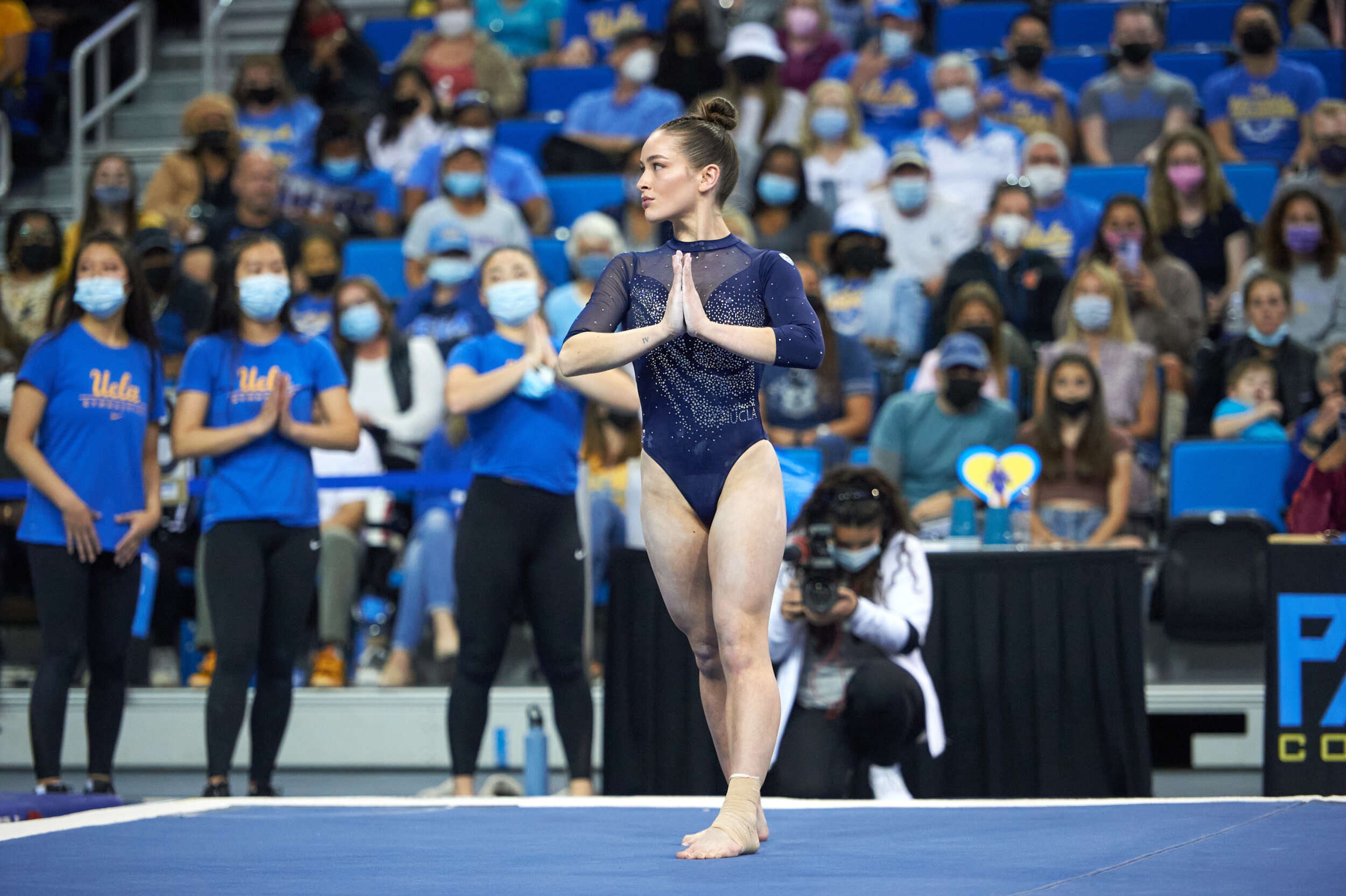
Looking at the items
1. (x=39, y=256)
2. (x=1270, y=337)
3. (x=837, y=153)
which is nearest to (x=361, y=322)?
(x=39, y=256)

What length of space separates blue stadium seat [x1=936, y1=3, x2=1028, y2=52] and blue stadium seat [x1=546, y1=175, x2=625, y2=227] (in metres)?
2.53

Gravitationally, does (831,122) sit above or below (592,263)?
above

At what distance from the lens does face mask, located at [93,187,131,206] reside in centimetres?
811

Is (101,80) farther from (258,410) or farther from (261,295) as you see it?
(258,410)

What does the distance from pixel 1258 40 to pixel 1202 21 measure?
4.51 feet

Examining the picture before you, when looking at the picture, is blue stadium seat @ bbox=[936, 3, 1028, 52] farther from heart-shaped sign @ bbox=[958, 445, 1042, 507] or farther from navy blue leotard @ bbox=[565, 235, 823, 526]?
navy blue leotard @ bbox=[565, 235, 823, 526]

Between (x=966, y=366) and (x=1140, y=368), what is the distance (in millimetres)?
945

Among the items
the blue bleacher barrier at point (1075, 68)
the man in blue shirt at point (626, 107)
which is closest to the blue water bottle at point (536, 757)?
the man in blue shirt at point (626, 107)

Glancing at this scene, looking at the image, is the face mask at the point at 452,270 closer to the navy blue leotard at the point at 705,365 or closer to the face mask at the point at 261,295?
the face mask at the point at 261,295

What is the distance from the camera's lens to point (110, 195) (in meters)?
8.12

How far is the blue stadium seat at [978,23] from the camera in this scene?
9852 millimetres

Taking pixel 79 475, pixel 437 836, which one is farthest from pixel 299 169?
pixel 437 836

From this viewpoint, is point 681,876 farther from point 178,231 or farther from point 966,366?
point 178,231

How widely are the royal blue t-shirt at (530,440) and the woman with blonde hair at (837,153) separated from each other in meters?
4.01
